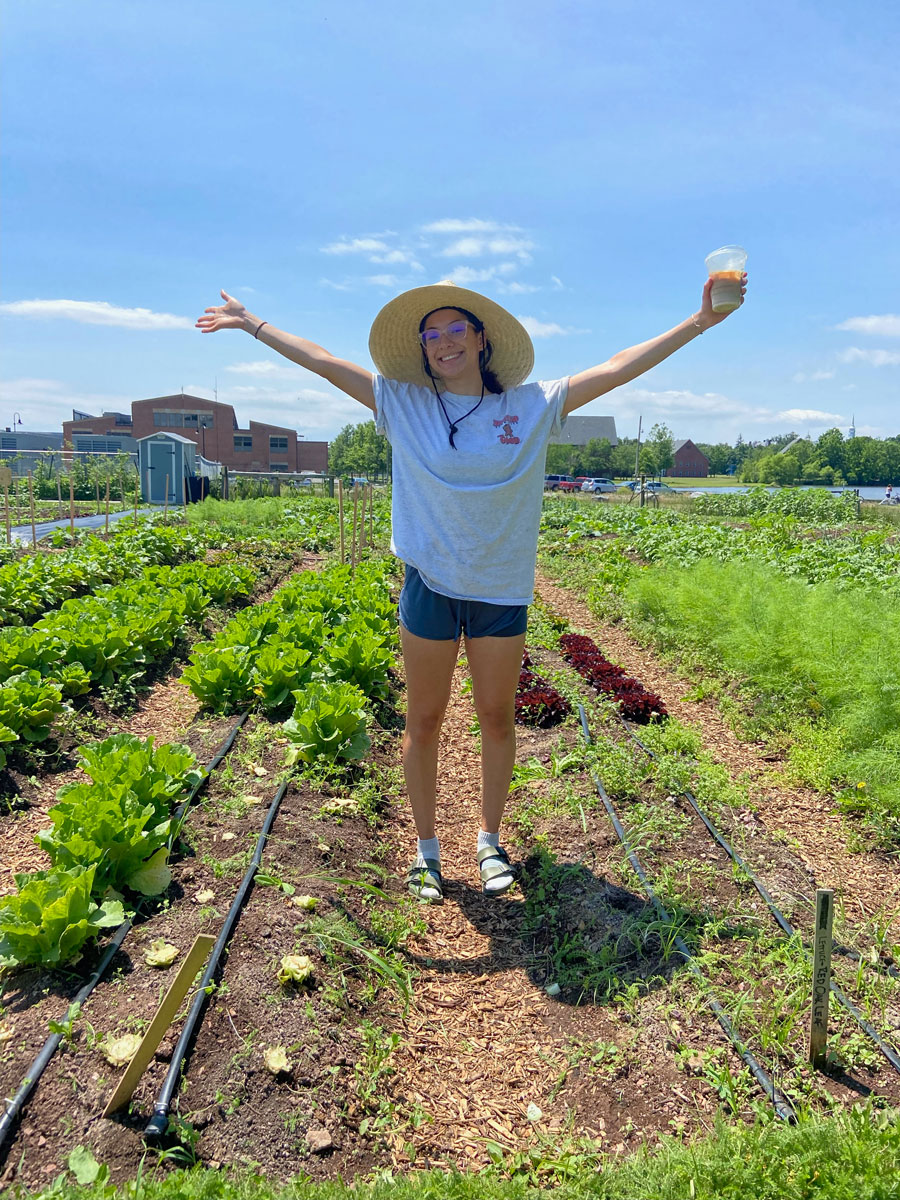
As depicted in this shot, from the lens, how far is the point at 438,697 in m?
2.93

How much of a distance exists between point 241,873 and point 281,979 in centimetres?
71

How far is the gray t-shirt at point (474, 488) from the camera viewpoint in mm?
2666

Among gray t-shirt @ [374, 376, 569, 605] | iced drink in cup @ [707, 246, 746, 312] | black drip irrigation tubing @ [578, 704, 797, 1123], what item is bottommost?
black drip irrigation tubing @ [578, 704, 797, 1123]

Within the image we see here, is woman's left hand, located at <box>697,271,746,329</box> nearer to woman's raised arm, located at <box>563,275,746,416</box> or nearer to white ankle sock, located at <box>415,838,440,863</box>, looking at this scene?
woman's raised arm, located at <box>563,275,746,416</box>

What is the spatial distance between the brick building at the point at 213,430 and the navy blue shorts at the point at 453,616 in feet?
190

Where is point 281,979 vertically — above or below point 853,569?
below

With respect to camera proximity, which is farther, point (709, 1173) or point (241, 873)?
point (241, 873)

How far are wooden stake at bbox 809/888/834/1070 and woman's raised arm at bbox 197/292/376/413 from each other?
2.17 m

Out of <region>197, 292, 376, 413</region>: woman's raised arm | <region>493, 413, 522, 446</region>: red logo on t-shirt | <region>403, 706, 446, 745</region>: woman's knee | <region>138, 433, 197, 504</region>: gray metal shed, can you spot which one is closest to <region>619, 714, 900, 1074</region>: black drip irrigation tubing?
<region>403, 706, 446, 745</region>: woman's knee

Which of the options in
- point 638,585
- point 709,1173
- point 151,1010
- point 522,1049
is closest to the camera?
point 709,1173

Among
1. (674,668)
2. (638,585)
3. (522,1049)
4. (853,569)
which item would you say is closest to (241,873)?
(522,1049)

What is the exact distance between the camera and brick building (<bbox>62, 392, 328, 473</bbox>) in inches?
2331

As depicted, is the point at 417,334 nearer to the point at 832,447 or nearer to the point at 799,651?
the point at 799,651

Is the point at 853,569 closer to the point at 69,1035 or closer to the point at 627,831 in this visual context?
the point at 627,831
